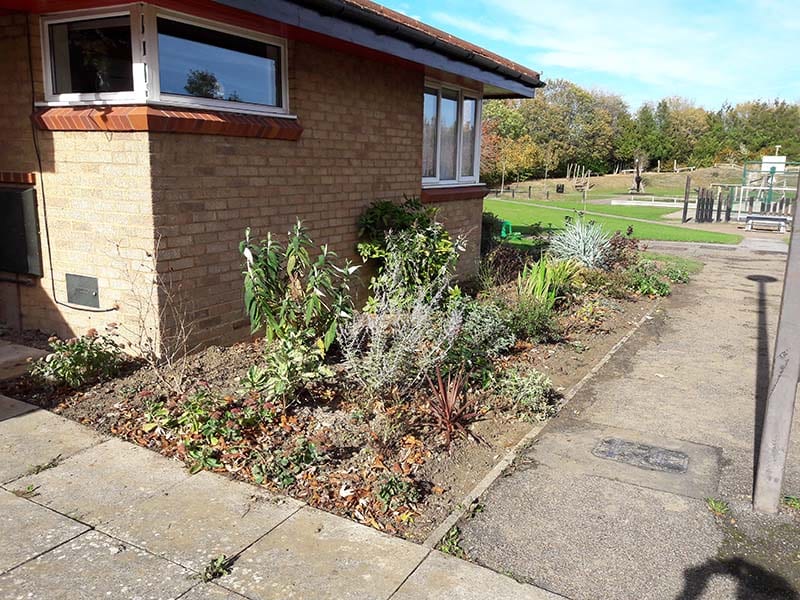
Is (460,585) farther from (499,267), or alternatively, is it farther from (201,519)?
(499,267)

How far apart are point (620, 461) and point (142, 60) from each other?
15.5ft

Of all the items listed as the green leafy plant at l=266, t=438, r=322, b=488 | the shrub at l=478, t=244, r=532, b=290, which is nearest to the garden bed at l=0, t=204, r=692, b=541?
the green leafy plant at l=266, t=438, r=322, b=488

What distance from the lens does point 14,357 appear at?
5738mm

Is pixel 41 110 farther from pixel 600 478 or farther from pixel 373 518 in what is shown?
pixel 600 478

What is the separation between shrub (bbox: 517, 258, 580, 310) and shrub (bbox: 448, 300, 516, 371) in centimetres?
62

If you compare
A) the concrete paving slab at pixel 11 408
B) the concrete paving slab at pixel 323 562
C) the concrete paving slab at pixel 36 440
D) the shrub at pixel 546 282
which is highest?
the shrub at pixel 546 282

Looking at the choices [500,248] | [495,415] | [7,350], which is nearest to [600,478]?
[495,415]

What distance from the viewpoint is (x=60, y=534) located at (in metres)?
3.25

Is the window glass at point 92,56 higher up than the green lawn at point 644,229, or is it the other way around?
the window glass at point 92,56

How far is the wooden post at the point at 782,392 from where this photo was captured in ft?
11.6

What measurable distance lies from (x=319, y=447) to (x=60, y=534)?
4.85 feet

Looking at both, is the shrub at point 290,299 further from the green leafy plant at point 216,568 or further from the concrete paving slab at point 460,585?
the concrete paving slab at point 460,585

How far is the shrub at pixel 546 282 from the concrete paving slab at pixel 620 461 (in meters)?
2.49

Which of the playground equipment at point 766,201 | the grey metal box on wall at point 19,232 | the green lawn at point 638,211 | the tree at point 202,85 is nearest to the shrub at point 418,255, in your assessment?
the tree at point 202,85
